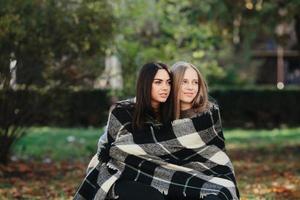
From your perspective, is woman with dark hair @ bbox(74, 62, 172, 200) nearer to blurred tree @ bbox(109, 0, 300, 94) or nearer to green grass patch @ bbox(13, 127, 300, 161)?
blurred tree @ bbox(109, 0, 300, 94)

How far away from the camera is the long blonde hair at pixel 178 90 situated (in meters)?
4.59

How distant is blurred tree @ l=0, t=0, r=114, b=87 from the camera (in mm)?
7816

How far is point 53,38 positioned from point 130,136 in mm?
3940

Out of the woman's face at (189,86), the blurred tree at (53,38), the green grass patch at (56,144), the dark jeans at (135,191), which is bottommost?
the green grass patch at (56,144)

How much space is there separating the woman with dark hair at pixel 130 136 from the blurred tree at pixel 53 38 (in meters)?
3.33

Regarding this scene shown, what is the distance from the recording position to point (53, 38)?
27.0 feet

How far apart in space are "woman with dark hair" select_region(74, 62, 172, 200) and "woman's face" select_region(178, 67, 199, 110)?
0.10 metres

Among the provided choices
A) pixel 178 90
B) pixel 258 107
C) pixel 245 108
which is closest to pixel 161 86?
pixel 178 90

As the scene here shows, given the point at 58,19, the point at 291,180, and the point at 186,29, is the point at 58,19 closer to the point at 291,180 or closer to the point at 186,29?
the point at 291,180

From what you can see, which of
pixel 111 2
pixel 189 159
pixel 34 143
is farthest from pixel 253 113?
pixel 189 159

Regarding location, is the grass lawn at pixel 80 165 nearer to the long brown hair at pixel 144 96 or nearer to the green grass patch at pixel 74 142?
the green grass patch at pixel 74 142

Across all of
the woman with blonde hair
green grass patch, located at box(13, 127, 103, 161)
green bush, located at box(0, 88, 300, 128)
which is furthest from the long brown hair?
green bush, located at box(0, 88, 300, 128)

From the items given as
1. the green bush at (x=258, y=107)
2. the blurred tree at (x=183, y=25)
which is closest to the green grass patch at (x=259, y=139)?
the blurred tree at (x=183, y=25)

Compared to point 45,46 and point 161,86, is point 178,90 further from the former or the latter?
point 45,46
